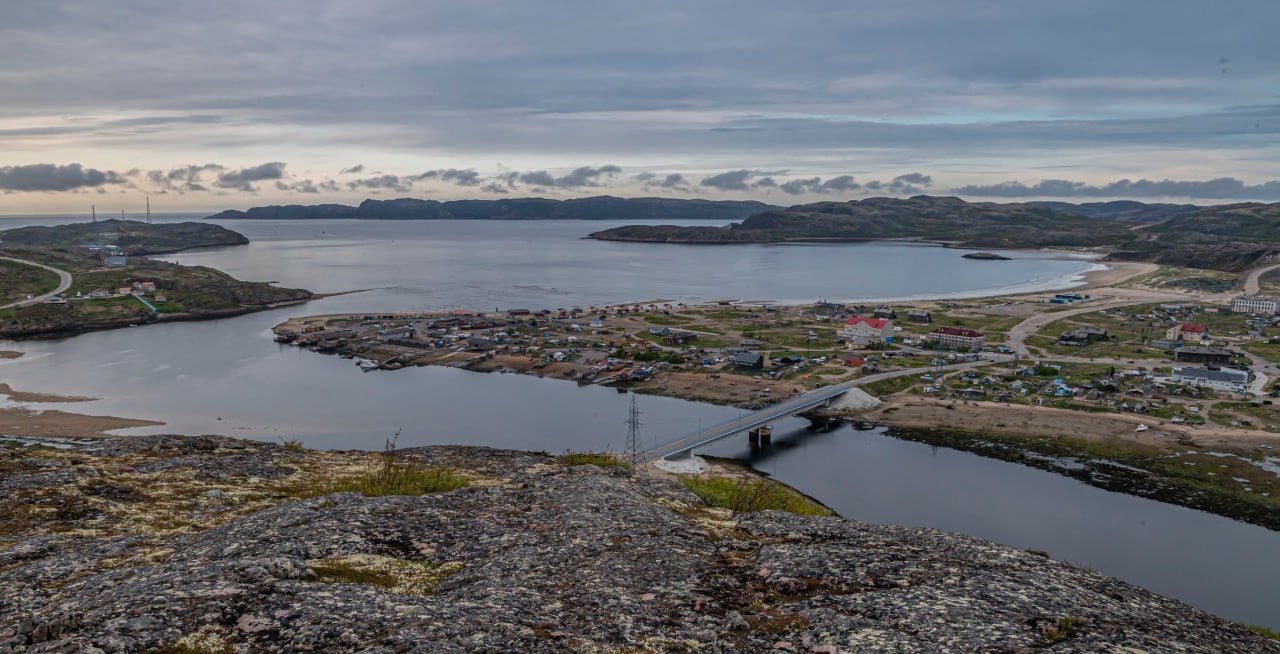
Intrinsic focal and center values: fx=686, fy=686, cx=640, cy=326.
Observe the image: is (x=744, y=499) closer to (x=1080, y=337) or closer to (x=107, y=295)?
(x=1080, y=337)

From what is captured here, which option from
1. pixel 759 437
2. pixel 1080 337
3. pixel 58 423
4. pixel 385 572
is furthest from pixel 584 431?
pixel 1080 337

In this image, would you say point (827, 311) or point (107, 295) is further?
point (107, 295)

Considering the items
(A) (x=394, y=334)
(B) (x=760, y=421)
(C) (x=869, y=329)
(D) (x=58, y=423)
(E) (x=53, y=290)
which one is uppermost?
(E) (x=53, y=290)

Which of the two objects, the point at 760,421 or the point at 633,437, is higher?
the point at 633,437

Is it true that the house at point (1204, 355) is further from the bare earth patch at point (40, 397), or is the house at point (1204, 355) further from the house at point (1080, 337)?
the bare earth patch at point (40, 397)

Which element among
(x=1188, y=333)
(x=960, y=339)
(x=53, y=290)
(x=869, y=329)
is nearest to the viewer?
(x=960, y=339)

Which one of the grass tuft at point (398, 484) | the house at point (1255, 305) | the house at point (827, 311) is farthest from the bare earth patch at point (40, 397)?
the house at point (1255, 305)

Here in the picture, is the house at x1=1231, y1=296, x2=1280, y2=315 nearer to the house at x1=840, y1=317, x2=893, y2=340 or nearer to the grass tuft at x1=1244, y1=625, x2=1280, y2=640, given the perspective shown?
the house at x1=840, y1=317, x2=893, y2=340

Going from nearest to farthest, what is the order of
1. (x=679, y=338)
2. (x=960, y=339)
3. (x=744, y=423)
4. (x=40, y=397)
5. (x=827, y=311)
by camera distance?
1. (x=744, y=423)
2. (x=40, y=397)
3. (x=960, y=339)
4. (x=679, y=338)
5. (x=827, y=311)
